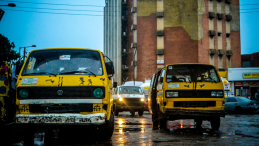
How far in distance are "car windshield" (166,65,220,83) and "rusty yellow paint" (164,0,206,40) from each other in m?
42.7

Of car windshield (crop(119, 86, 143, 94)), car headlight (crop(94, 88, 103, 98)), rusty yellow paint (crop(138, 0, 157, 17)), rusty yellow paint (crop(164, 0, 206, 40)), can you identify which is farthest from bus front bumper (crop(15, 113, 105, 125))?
rusty yellow paint (crop(138, 0, 157, 17))

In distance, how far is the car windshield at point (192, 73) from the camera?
11008mm

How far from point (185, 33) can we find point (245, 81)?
14.5 metres

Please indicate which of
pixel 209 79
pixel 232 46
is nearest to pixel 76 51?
pixel 209 79

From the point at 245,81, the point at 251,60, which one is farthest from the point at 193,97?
the point at 251,60

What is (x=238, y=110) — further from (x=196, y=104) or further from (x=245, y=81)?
(x=245, y=81)

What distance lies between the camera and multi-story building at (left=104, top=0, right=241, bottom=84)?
52.7 metres

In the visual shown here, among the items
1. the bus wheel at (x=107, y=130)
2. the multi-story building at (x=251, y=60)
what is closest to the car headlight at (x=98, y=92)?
the bus wheel at (x=107, y=130)

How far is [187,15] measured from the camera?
176ft

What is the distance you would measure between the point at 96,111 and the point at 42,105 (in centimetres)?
118

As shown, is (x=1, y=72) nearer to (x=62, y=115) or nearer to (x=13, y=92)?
(x=13, y=92)

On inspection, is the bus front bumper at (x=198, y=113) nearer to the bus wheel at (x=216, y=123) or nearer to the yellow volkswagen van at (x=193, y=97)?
the yellow volkswagen van at (x=193, y=97)

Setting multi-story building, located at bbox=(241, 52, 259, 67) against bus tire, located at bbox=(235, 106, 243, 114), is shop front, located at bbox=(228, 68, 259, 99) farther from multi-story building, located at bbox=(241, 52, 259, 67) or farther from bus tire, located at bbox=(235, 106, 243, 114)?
multi-story building, located at bbox=(241, 52, 259, 67)

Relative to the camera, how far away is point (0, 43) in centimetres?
4394
